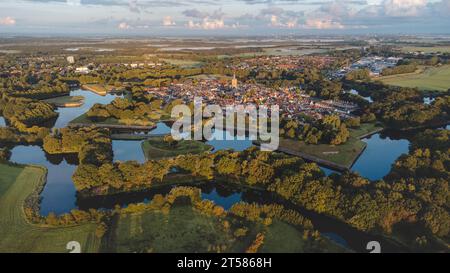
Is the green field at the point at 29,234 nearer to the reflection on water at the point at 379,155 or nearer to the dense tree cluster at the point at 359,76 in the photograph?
the reflection on water at the point at 379,155

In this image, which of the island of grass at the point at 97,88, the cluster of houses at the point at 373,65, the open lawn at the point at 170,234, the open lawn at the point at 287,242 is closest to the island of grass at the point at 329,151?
the open lawn at the point at 287,242

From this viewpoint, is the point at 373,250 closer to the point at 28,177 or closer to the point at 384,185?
the point at 384,185

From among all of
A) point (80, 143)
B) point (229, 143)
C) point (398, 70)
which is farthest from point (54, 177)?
point (398, 70)

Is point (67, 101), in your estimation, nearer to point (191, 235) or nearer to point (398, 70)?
point (191, 235)

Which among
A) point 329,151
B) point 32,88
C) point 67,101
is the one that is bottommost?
point 329,151

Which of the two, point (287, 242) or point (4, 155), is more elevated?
point (4, 155)
